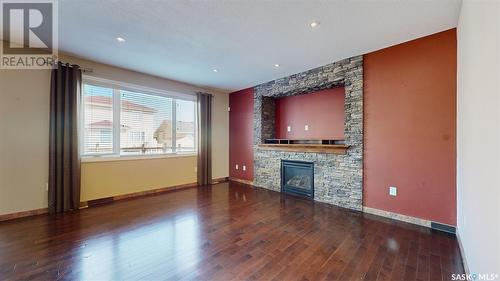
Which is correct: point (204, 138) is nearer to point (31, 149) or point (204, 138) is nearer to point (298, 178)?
point (298, 178)

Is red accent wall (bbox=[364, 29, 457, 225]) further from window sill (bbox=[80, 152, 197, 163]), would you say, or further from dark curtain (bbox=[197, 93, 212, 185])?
window sill (bbox=[80, 152, 197, 163])

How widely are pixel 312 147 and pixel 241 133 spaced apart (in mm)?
2268

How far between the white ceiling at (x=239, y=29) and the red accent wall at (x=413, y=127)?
274 mm

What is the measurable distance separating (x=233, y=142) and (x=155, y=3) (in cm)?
418

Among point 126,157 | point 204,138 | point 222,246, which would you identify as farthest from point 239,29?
point 126,157

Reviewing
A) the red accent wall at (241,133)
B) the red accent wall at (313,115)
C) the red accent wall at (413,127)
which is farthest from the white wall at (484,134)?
the red accent wall at (241,133)

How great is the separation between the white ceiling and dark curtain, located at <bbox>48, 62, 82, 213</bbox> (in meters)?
0.45

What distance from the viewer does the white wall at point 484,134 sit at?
1082mm

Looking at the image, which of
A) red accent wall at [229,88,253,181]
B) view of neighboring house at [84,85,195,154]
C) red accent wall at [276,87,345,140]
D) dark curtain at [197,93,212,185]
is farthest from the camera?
red accent wall at [229,88,253,181]

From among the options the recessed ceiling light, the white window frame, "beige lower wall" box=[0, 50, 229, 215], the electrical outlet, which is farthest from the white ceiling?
the electrical outlet

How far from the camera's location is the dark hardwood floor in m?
1.82

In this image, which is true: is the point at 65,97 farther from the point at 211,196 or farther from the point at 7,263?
the point at 211,196

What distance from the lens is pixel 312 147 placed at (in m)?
4.07

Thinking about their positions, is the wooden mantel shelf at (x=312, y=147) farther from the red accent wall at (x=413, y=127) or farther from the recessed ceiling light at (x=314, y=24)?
the recessed ceiling light at (x=314, y=24)
